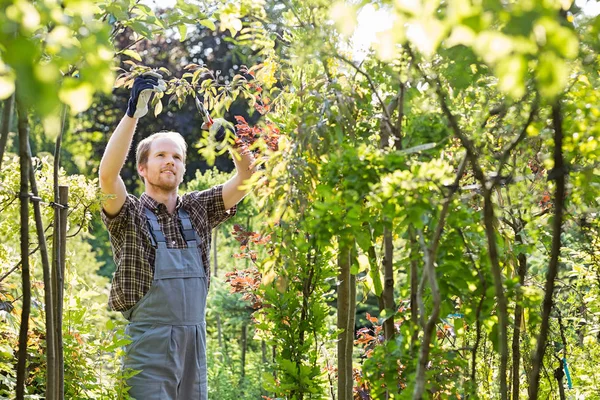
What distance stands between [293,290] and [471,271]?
1384 mm

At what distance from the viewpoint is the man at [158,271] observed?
9.56 ft

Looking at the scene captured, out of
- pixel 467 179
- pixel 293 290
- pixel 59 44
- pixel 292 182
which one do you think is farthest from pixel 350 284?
pixel 59 44

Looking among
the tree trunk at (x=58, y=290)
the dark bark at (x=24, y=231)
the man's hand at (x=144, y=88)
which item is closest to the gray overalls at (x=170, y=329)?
the man's hand at (x=144, y=88)

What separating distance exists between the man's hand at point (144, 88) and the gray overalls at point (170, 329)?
1.83 feet

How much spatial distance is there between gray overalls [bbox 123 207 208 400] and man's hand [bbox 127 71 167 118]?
0.56m

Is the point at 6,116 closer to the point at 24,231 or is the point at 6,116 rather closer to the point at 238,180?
the point at 24,231

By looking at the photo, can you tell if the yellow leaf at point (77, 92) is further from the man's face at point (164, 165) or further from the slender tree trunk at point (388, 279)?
the man's face at point (164, 165)

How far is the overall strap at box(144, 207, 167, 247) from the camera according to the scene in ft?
10.0

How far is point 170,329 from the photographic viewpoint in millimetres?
2965

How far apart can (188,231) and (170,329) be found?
0.44m

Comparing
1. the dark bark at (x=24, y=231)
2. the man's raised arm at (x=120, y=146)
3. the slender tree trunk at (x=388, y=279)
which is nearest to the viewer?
the dark bark at (x=24, y=231)

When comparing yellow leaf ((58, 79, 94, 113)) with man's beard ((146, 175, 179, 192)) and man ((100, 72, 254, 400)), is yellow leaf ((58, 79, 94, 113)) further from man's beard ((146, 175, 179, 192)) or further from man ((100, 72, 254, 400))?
man's beard ((146, 175, 179, 192))

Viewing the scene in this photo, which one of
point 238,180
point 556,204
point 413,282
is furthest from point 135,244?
point 556,204

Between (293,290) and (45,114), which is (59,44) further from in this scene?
(293,290)
